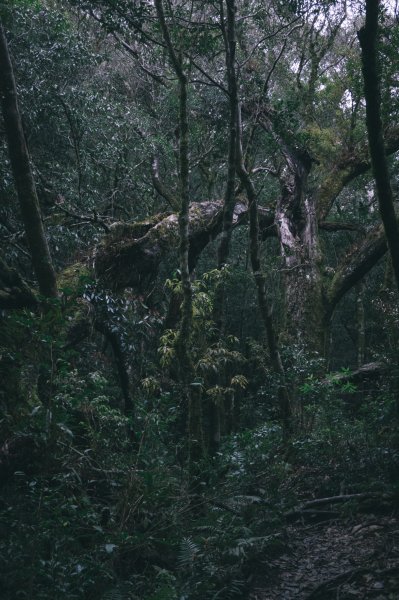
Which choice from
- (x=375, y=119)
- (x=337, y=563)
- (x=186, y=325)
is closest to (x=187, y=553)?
(x=337, y=563)

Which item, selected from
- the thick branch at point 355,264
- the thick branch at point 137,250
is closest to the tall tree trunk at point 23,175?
the thick branch at point 137,250

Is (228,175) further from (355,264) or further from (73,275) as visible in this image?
(355,264)

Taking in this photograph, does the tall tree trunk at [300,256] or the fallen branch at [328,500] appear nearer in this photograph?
the fallen branch at [328,500]

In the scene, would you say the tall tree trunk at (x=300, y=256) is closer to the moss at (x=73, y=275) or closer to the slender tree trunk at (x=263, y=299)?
the slender tree trunk at (x=263, y=299)

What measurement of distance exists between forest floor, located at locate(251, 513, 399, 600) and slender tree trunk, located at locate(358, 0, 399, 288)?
96.3 inches

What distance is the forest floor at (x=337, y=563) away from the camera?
375 centimetres

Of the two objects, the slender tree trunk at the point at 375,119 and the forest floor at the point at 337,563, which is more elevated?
the slender tree trunk at the point at 375,119

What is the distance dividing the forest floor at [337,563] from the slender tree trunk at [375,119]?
8.02ft

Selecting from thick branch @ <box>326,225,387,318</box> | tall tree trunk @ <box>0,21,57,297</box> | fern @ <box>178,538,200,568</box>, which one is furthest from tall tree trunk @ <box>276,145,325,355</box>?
fern @ <box>178,538,200,568</box>

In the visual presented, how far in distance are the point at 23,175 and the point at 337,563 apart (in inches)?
182

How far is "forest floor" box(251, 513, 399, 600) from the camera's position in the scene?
12.3ft

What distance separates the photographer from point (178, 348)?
6.58m

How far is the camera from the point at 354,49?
1535 centimetres

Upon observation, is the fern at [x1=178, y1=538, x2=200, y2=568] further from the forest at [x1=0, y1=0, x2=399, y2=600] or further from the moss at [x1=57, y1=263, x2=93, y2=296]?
the moss at [x1=57, y1=263, x2=93, y2=296]
